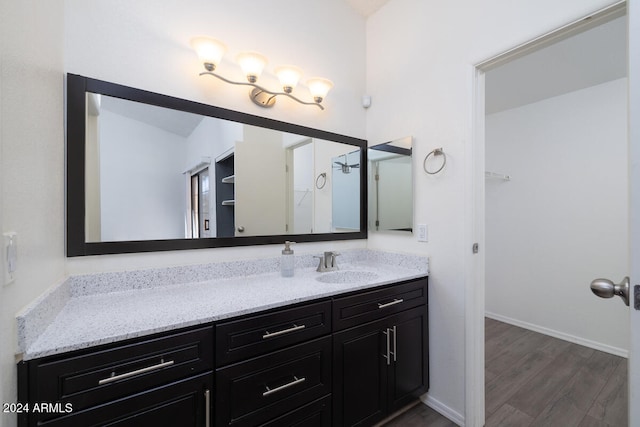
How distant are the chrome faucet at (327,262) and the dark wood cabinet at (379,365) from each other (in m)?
0.42

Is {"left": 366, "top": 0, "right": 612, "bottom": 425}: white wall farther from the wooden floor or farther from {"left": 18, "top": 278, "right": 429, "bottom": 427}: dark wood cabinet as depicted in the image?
the wooden floor

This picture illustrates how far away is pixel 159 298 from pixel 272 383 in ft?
1.97

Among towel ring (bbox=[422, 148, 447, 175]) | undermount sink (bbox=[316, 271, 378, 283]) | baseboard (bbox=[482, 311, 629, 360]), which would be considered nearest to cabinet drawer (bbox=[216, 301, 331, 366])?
undermount sink (bbox=[316, 271, 378, 283])

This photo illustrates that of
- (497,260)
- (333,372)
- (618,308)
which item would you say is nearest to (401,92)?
(333,372)

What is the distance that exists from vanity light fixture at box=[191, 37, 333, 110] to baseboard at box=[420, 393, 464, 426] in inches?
82.2

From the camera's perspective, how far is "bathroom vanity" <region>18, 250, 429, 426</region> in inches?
30.7

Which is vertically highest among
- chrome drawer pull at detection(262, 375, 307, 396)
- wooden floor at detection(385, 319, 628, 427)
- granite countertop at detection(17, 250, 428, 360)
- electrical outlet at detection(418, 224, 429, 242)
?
electrical outlet at detection(418, 224, 429, 242)

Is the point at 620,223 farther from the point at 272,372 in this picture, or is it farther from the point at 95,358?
the point at 95,358

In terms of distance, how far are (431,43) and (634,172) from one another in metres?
1.55

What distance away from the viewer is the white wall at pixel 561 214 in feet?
7.81

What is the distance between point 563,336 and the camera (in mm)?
2633

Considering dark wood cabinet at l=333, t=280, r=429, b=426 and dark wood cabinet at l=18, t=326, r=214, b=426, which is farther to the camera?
dark wood cabinet at l=333, t=280, r=429, b=426

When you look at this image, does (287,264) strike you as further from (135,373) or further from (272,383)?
(135,373)

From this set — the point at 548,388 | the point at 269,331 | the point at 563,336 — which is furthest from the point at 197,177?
the point at 563,336
